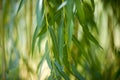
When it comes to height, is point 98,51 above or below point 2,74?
below

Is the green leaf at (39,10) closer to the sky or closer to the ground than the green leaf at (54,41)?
closer to the sky

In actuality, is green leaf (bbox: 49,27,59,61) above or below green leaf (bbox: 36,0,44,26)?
below

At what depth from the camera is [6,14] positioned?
0.91m

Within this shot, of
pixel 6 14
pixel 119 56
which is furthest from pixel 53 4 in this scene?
pixel 119 56

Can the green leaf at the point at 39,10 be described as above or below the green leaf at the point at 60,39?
above

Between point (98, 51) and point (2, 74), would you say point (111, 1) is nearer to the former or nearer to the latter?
point (98, 51)

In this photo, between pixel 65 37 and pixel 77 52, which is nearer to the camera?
pixel 65 37

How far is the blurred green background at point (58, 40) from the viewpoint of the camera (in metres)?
0.74

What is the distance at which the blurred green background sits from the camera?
74cm

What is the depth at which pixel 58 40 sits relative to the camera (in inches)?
28.7

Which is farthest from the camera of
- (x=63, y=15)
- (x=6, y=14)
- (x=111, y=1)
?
(x=111, y=1)

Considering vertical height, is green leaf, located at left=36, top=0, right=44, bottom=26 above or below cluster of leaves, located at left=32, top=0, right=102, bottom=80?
above

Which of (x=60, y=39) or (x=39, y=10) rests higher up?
(x=39, y=10)

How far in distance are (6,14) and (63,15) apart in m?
0.27
